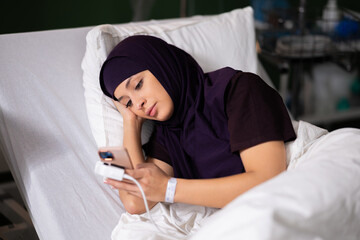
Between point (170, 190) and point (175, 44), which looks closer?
point (170, 190)

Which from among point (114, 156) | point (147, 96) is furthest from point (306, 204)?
point (147, 96)

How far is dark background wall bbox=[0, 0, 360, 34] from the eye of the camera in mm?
2193

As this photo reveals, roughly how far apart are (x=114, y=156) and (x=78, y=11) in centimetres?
151

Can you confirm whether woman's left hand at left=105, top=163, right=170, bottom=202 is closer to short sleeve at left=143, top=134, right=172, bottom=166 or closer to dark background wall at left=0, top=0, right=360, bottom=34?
short sleeve at left=143, top=134, right=172, bottom=166

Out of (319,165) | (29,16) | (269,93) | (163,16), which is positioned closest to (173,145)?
(269,93)

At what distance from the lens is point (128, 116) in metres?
1.33

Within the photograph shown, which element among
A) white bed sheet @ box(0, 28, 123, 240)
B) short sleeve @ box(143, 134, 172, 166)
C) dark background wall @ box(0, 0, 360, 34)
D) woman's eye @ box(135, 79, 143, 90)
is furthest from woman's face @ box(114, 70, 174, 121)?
dark background wall @ box(0, 0, 360, 34)

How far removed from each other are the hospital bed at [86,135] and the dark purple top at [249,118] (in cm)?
9

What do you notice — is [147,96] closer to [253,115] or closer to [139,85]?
[139,85]

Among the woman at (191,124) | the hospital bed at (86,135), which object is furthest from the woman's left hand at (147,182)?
the hospital bed at (86,135)

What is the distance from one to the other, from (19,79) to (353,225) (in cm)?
103

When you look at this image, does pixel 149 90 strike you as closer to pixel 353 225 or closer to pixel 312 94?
pixel 353 225

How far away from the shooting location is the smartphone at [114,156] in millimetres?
1020

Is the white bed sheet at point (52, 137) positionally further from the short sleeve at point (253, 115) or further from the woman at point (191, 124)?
the short sleeve at point (253, 115)
